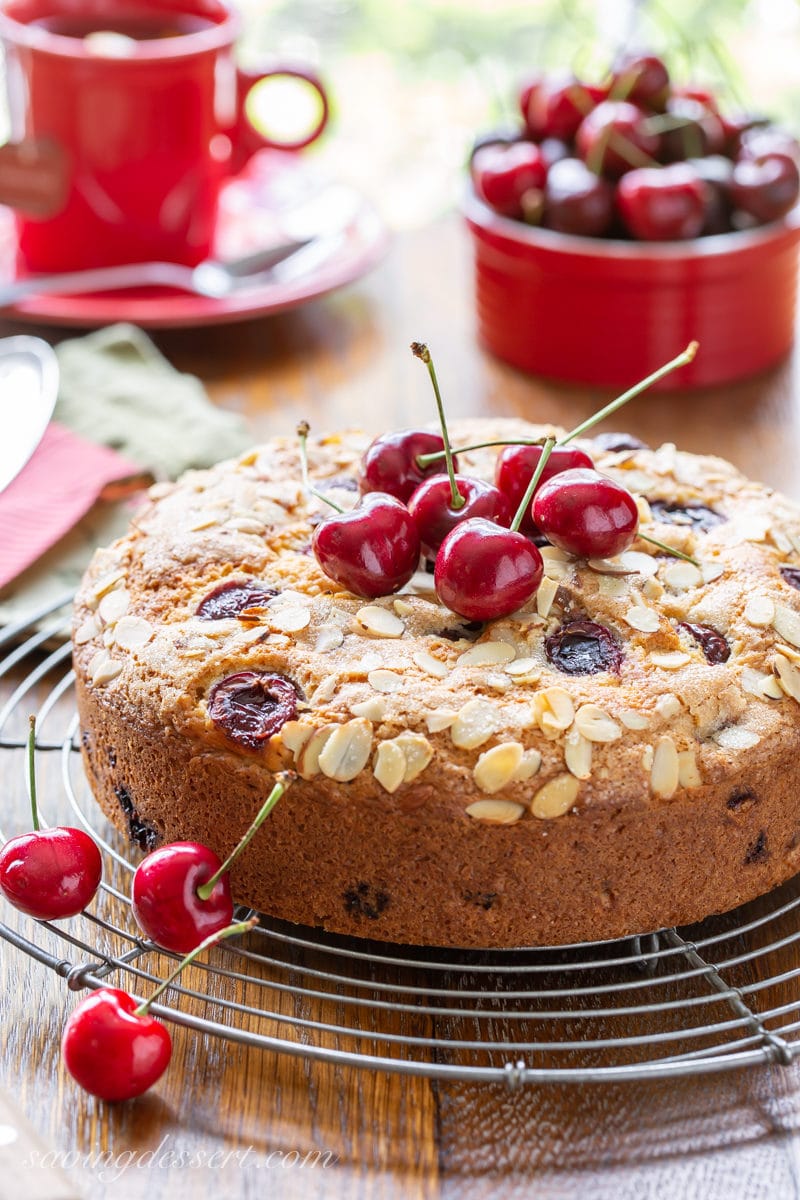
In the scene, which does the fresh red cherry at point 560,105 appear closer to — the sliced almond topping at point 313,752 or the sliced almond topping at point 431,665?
the sliced almond topping at point 431,665

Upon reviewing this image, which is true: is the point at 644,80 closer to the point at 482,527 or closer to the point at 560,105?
the point at 560,105

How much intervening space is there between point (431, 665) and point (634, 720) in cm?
17

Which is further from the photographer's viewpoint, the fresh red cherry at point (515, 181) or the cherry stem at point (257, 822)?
the fresh red cherry at point (515, 181)

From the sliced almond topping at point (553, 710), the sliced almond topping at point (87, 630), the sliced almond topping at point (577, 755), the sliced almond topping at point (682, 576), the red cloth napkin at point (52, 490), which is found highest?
the sliced almond topping at point (682, 576)

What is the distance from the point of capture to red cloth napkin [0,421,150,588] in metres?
1.77

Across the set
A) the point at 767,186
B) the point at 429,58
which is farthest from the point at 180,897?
the point at 429,58

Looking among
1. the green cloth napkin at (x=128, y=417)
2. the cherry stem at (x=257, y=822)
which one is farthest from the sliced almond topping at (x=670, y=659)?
the green cloth napkin at (x=128, y=417)

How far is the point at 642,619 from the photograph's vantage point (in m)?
1.27

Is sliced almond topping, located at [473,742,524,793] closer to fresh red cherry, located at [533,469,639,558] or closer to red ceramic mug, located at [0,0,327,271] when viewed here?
fresh red cherry, located at [533,469,639,558]

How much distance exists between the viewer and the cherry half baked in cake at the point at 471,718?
1.14 meters

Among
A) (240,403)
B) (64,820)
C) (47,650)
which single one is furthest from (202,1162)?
(240,403)

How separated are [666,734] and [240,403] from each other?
1.21 m

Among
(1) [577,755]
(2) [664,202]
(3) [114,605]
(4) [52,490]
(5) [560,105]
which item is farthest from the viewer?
(5) [560,105]

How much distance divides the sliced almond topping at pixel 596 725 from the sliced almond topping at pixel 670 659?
9cm
